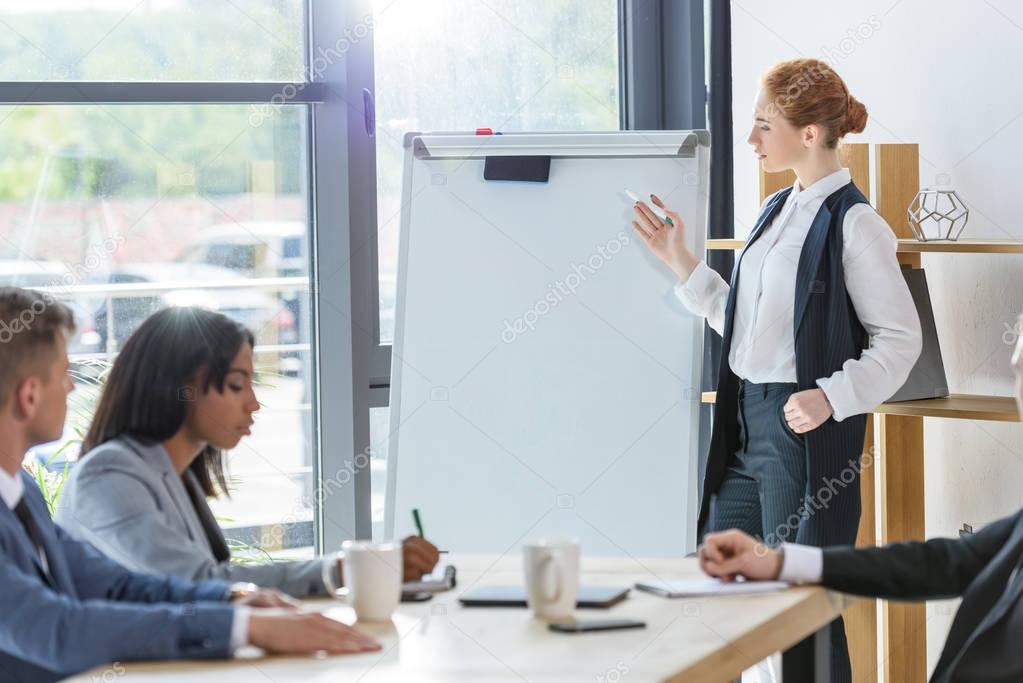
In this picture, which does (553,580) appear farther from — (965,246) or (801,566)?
(965,246)

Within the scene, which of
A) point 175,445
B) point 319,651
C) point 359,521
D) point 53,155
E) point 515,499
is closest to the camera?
point 319,651

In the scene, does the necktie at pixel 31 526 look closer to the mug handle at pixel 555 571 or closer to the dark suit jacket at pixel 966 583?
the mug handle at pixel 555 571

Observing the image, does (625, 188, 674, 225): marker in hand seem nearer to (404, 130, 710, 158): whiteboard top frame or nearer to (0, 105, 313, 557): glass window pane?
(404, 130, 710, 158): whiteboard top frame

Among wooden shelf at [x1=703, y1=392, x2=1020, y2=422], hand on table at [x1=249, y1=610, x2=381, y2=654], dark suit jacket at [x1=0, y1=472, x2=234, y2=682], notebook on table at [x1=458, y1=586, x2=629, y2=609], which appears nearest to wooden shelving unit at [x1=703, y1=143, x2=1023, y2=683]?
wooden shelf at [x1=703, y1=392, x2=1020, y2=422]

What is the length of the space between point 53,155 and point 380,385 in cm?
105

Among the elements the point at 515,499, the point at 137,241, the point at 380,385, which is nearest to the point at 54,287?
the point at 137,241

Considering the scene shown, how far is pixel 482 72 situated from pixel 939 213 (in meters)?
1.42

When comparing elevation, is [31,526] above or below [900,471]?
above

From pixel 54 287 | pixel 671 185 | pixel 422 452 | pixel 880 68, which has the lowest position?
pixel 422 452

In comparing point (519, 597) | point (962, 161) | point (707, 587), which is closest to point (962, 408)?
point (962, 161)

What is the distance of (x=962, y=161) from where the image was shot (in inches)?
108

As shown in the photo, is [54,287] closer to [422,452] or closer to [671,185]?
[422,452]

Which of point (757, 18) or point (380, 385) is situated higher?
point (757, 18)

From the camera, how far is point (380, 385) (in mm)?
3314
